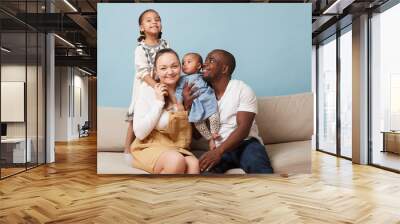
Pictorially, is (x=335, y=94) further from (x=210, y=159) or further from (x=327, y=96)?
(x=210, y=159)

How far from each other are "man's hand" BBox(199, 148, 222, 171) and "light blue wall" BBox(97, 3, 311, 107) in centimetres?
117

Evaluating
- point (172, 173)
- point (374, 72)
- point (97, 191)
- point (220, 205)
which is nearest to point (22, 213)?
point (97, 191)

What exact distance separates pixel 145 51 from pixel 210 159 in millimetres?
2001

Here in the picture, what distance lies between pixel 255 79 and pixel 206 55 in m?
0.87

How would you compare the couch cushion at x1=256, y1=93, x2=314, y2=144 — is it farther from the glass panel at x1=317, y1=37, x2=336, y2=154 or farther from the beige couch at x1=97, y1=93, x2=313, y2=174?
the glass panel at x1=317, y1=37, x2=336, y2=154

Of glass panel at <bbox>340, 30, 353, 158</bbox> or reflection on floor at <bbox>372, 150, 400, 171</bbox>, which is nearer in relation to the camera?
reflection on floor at <bbox>372, 150, 400, 171</bbox>

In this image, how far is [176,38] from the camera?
6.61 metres

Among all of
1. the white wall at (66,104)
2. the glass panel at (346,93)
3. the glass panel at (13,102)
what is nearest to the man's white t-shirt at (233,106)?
the glass panel at (13,102)

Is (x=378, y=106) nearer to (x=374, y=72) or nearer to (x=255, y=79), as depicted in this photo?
(x=374, y=72)

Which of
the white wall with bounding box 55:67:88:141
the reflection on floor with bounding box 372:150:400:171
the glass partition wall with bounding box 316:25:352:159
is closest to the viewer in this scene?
the reflection on floor with bounding box 372:150:400:171

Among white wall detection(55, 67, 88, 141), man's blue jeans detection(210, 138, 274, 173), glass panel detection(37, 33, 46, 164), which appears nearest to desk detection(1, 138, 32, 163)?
glass panel detection(37, 33, 46, 164)

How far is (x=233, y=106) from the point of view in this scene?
6441mm

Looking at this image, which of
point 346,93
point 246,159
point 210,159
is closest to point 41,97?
point 210,159

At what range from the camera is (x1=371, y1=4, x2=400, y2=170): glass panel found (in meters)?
7.43
